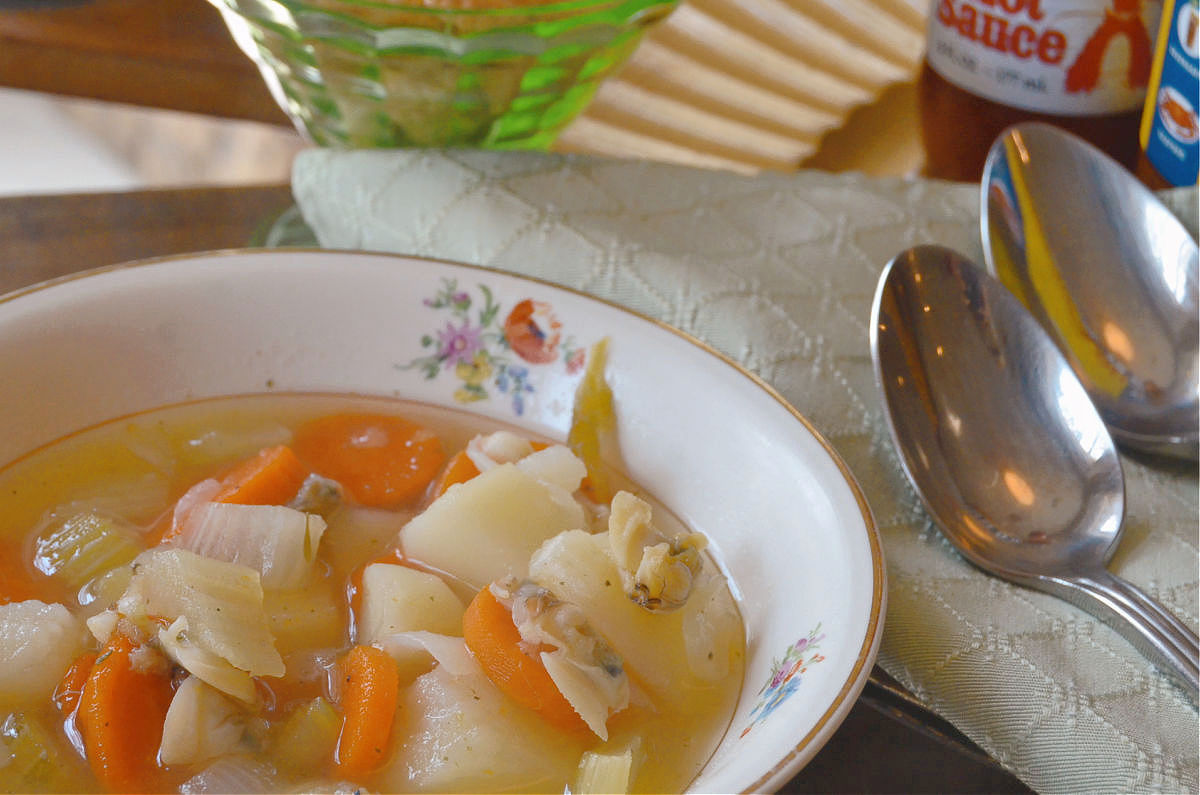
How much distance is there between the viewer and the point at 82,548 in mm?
726

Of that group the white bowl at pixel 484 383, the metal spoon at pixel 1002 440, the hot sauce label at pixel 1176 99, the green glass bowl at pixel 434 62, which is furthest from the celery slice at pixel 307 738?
the hot sauce label at pixel 1176 99

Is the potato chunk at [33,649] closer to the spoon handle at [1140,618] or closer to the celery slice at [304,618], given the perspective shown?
the celery slice at [304,618]

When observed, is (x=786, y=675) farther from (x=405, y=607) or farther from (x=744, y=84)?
(x=744, y=84)

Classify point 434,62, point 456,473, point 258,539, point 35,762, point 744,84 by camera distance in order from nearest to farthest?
point 35,762, point 258,539, point 456,473, point 434,62, point 744,84

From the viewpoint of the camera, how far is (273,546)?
2.34 feet

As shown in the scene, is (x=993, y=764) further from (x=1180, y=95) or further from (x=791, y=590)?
(x=1180, y=95)

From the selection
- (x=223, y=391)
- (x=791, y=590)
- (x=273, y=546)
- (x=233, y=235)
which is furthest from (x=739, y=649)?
(x=233, y=235)

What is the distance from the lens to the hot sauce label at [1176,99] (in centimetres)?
99

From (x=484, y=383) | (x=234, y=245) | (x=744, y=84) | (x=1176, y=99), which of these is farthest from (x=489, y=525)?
(x=744, y=84)

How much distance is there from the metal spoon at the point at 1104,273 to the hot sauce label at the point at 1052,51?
2.0 inches

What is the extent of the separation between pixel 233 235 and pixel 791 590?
694 mm

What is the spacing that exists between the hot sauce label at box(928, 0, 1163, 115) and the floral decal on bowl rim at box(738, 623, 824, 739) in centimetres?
71

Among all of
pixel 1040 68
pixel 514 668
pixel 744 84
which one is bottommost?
pixel 744 84

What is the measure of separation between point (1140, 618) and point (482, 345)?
1.63 feet
